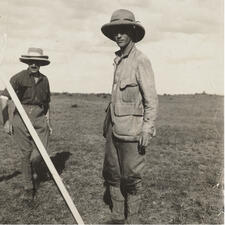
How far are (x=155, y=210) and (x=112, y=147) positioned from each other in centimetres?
131

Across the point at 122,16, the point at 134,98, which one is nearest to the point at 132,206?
the point at 134,98

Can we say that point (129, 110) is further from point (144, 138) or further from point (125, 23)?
point (125, 23)

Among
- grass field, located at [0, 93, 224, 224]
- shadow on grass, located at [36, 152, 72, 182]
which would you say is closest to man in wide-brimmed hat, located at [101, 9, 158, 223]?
grass field, located at [0, 93, 224, 224]

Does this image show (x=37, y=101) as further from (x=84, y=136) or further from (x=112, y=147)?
(x=84, y=136)

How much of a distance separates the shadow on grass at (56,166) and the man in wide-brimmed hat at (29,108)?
93 cm

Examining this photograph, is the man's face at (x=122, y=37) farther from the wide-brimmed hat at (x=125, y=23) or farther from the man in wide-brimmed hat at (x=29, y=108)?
the man in wide-brimmed hat at (x=29, y=108)

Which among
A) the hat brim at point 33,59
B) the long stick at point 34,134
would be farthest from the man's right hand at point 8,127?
the long stick at point 34,134

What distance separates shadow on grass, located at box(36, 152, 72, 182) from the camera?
712 centimetres

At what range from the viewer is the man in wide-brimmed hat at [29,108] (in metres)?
5.91

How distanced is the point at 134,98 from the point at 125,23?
0.89 metres

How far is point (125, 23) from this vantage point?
462 centimetres

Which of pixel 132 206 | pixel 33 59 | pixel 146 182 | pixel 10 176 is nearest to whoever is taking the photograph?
pixel 132 206

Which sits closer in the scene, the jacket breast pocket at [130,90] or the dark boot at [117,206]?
the jacket breast pocket at [130,90]

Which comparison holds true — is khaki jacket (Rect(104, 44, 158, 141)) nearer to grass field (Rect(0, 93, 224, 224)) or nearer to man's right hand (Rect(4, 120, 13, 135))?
grass field (Rect(0, 93, 224, 224))
